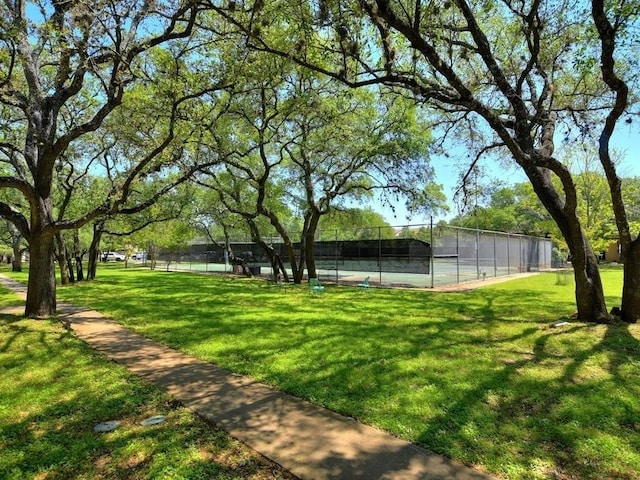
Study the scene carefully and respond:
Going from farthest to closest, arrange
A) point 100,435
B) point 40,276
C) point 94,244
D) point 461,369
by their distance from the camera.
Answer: point 94,244
point 40,276
point 461,369
point 100,435

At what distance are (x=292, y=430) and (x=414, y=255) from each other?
48.7ft

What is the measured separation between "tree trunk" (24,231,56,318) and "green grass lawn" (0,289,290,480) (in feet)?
12.9

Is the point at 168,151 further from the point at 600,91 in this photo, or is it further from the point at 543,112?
the point at 600,91

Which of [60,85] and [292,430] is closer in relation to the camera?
[292,430]

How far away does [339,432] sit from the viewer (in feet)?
12.3

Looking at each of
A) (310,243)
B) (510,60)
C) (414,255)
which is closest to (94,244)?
(310,243)

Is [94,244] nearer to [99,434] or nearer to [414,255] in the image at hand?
[414,255]

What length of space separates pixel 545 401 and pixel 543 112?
713cm

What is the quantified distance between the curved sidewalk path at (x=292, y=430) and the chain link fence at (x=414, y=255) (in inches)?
504

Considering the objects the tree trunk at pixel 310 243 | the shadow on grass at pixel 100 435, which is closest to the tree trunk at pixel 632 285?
the shadow on grass at pixel 100 435

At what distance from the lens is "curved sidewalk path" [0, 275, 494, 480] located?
3114mm

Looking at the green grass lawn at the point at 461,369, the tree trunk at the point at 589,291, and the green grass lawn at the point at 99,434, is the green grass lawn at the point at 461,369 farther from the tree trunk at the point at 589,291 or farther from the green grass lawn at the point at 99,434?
the green grass lawn at the point at 99,434

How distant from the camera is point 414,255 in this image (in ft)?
59.0

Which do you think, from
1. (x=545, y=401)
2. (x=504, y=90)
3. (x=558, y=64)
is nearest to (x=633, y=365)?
(x=545, y=401)
